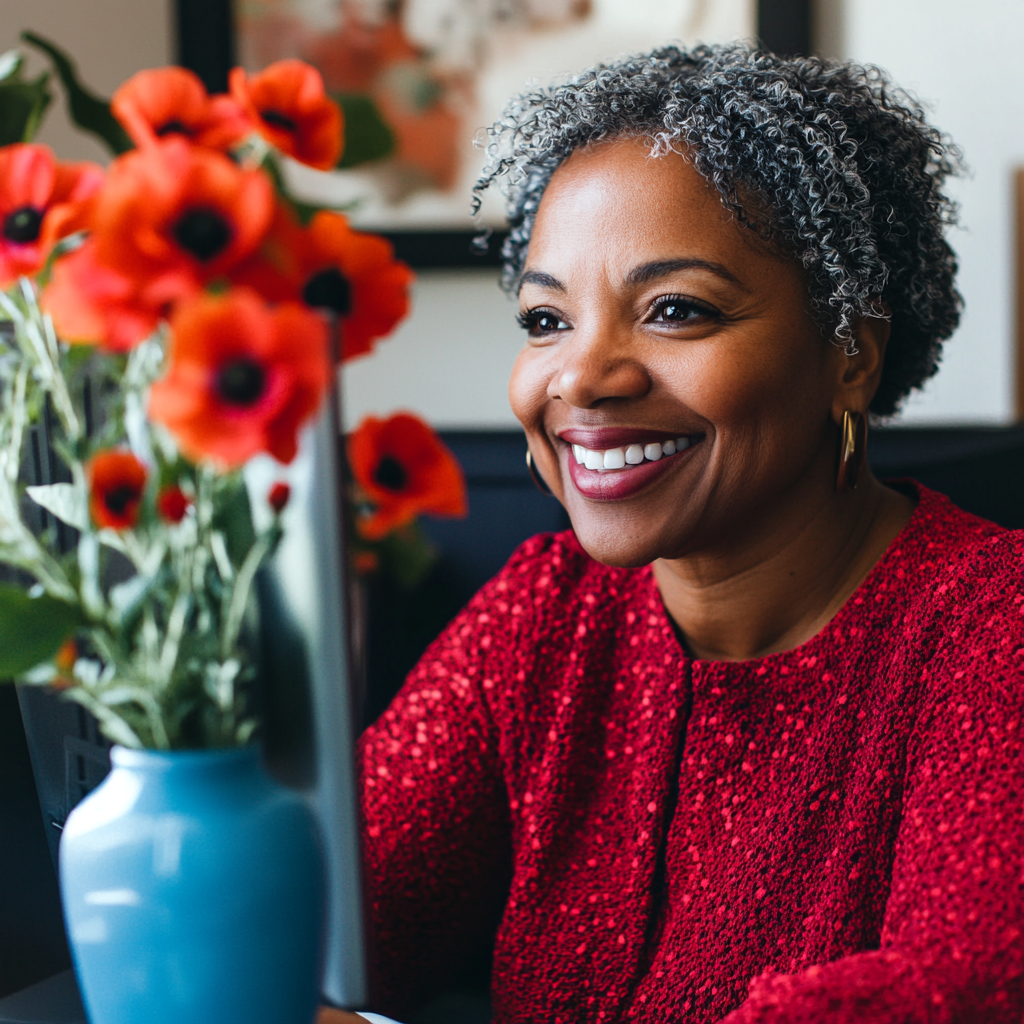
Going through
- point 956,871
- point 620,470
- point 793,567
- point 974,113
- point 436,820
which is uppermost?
point 974,113

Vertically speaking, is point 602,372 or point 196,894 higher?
point 602,372

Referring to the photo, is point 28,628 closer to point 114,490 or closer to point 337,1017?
point 114,490

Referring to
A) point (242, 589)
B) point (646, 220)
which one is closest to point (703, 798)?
point (646, 220)

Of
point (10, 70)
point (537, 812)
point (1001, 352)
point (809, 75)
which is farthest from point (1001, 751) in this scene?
point (1001, 352)

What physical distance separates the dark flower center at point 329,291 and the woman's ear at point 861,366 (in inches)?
23.6

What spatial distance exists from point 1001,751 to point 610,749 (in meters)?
0.41

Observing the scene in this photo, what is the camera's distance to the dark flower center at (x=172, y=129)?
56cm

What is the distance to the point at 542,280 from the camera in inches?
41.0

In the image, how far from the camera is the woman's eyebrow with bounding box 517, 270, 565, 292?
1.03 meters

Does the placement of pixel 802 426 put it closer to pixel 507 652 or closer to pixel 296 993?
pixel 507 652

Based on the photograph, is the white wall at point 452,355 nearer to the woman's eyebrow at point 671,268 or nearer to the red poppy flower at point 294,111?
the woman's eyebrow at point 671,268

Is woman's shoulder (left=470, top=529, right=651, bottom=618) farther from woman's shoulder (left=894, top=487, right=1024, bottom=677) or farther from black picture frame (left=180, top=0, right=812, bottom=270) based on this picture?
black picture frame (left=180, top=0, right=812, bottom=270)

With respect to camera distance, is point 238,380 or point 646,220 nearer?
point 238,380

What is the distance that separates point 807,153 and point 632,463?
31 cm
